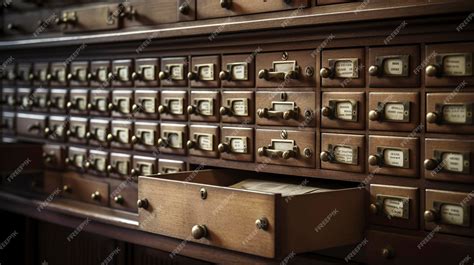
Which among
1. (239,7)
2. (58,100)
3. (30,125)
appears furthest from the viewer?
(30,125)

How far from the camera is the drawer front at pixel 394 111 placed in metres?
2.23

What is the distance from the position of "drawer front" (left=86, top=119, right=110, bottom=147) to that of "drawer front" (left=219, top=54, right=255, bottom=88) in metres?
0.84

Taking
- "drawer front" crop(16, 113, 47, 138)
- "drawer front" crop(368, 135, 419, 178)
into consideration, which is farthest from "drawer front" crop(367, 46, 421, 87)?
"drawer front" crop(16, 113, 47, 138)

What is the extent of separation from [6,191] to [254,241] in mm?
2069

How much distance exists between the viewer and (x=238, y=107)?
2.75 m

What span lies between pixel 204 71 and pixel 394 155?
95cm

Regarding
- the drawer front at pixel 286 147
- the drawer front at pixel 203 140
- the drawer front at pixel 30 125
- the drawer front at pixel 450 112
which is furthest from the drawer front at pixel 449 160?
the drawer front at pixel 30 125

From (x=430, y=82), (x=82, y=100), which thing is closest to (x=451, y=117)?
(x=430, y=82)

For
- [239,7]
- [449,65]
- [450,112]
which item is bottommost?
[450,112]

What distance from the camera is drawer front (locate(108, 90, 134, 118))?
326cm

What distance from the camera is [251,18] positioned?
2613mm

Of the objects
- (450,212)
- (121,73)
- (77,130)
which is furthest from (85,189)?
(450,212)

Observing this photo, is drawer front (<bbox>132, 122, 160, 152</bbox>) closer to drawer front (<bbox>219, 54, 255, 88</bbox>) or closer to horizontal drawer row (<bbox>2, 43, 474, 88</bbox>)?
horizontal drawer row (<bbox>2, 43, 474, 88</bbox>)

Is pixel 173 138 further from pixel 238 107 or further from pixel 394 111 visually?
pixel 394 111
